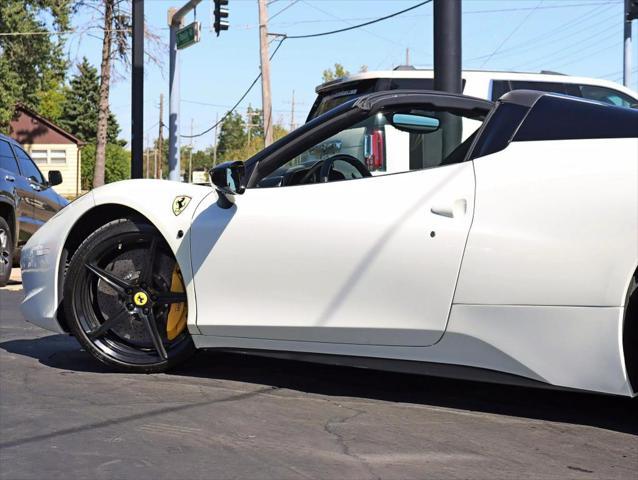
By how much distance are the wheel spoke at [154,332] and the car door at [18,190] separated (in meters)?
6.06

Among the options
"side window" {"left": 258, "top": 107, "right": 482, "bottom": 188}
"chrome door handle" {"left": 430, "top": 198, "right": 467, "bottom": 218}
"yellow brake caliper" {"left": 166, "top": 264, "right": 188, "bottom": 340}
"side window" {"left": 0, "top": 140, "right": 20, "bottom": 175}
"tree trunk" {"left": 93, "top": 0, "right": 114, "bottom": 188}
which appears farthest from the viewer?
"tree trunk" {"left": 93, "top": 0, "right": 114, "bottom": 188}

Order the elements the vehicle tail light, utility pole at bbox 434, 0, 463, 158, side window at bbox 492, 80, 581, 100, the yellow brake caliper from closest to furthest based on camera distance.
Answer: the yellow brake caliper → the vehicle tail light → utility pole at bbox 434, 0, 463, 158 → side window at bbox 492, 80, 581, 100

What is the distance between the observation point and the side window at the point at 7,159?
9945 mm

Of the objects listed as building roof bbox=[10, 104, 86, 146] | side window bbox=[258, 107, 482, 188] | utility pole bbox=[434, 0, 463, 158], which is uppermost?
building roof bbox=[10, 104, 86, 146]

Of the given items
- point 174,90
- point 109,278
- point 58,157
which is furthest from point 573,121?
point 58,157

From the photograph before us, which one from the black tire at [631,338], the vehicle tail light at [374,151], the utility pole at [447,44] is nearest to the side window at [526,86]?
the utility pole at [447,44]

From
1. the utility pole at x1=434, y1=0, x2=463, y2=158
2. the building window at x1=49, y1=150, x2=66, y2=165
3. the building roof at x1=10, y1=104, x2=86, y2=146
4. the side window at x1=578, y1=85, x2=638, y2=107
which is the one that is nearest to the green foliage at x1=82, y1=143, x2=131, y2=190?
the building window at x1=49, y1=150, x2=66, y2=165

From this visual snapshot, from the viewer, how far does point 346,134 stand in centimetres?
416

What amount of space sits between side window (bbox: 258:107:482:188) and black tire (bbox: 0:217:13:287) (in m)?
6.35

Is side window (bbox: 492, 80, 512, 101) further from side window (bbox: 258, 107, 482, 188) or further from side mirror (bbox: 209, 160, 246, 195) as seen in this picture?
side mirror (bbox: 209, 160, 246, 195)

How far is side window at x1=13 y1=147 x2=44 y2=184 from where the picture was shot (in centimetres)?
1041

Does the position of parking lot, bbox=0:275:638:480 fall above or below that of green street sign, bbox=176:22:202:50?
below

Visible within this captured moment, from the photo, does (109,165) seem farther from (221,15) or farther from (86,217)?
(86,217)

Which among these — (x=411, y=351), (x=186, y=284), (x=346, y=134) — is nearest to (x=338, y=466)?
(x=411, y=351)
